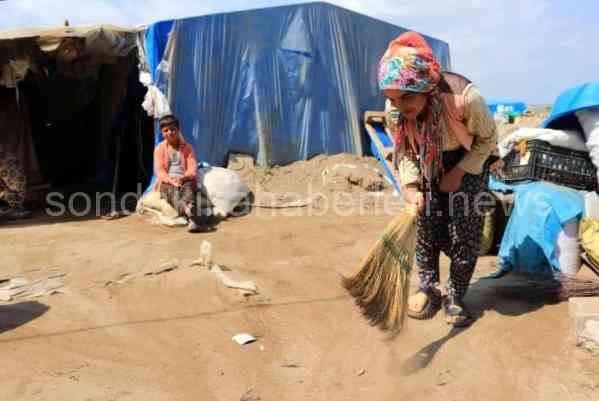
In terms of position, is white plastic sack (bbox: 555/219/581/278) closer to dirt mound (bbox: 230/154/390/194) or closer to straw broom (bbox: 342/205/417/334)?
straw broom (bbox: 342/205/417/334)

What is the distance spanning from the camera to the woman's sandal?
288 cm

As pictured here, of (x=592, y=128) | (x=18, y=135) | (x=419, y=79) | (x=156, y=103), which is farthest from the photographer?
(x=18, y=135)

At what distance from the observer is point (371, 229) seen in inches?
224

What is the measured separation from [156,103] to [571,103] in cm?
483

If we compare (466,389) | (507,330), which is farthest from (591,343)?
(466,389)

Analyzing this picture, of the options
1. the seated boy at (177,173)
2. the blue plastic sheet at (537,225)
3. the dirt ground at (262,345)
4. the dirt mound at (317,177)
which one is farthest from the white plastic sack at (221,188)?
the blue plastic sheet at (537,225)

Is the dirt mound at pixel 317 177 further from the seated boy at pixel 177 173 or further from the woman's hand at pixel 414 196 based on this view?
the woman's hand at pixel 414 196

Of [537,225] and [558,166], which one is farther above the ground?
[558,166]

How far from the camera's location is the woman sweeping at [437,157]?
2357mm

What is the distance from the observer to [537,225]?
3420mm

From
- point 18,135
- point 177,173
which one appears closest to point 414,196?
point 177,173

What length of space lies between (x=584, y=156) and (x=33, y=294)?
3.69 meters

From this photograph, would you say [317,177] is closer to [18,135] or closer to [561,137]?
[18,135]

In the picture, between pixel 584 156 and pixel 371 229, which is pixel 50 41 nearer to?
pixel 371 229
